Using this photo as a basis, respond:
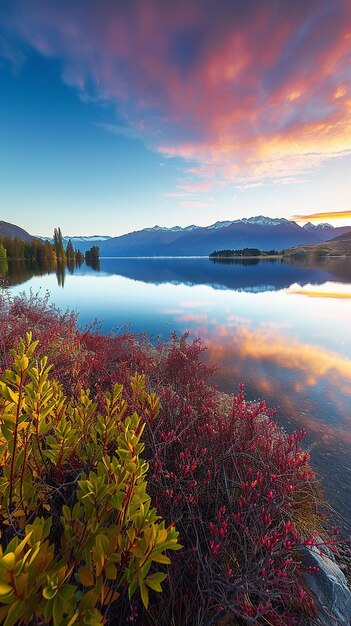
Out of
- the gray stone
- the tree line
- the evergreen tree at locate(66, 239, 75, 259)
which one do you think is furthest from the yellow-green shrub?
the evergreen tree at locate(66, 239, 75, 259)

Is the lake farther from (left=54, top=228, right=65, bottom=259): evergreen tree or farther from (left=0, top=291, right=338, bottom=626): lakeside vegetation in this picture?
(left=54, top=228, right=65, bottom=259): evergreen tree

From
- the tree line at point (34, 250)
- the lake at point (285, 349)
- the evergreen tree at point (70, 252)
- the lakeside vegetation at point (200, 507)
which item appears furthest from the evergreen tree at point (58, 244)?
the lakeside vegetation at point (200, 507)

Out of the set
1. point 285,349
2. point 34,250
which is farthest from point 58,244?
point 285,349

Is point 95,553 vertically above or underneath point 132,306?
above

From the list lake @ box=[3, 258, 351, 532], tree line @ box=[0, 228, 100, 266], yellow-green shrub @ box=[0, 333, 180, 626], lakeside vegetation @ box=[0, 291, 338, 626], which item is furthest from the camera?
tree line @ box=[0, 228, 100, 266]

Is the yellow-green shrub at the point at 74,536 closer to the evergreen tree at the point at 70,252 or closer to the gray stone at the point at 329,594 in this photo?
the gray stone at the point at 329,594

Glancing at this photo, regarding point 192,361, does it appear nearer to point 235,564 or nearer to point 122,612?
point 235,564

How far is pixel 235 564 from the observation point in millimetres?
2744

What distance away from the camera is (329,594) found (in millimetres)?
2916

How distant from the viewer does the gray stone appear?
275 centimetres

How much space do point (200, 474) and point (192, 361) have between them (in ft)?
19.6

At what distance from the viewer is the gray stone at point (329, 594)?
2748mm

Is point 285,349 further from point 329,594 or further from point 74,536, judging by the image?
point 74,536

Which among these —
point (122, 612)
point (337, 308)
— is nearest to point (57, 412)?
point (122, 612)
